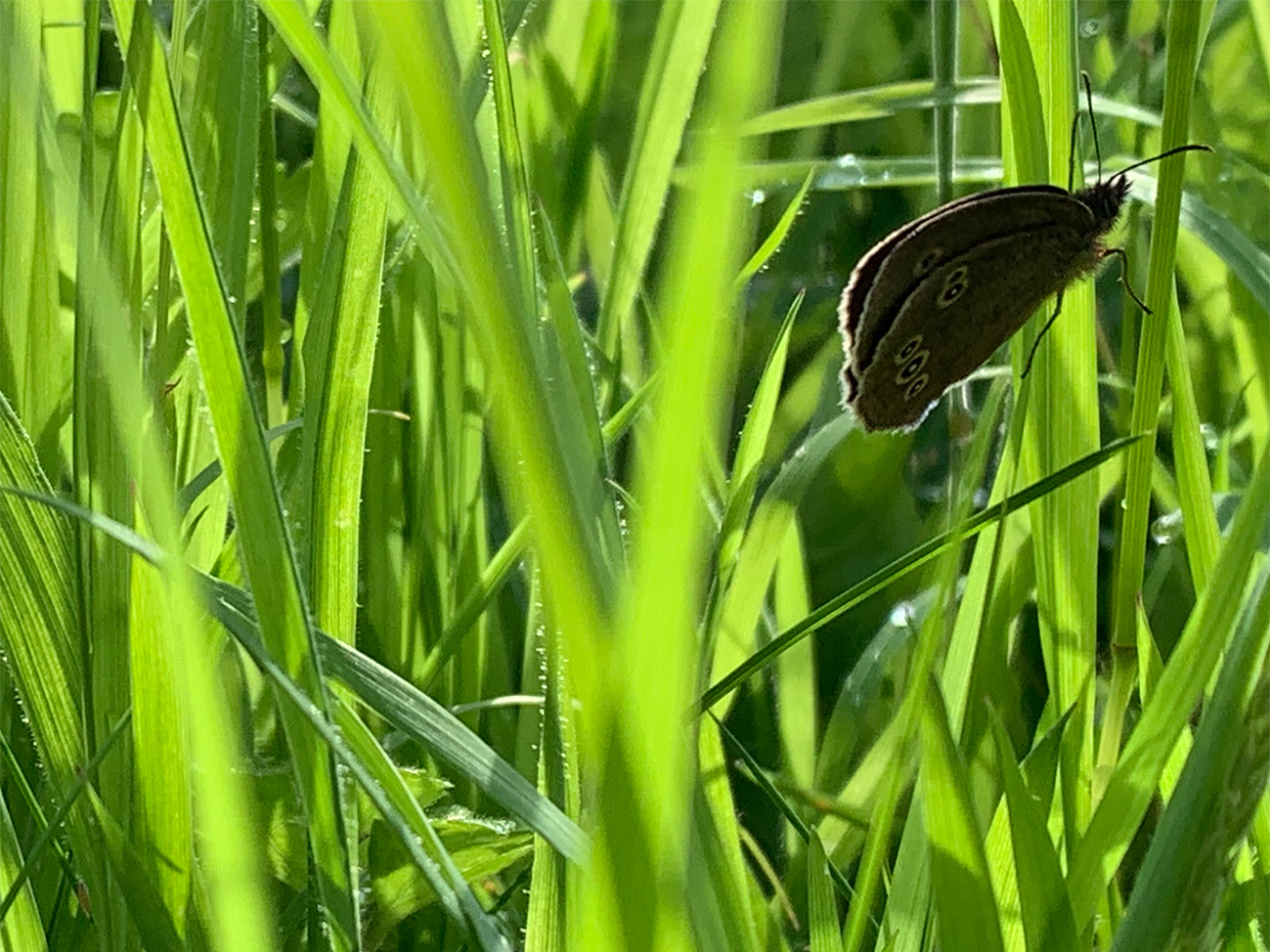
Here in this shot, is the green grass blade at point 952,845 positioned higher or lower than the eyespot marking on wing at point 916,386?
lower

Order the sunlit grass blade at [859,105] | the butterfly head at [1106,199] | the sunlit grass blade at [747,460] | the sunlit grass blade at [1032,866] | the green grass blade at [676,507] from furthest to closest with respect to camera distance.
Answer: the sunlit grass blade at [859,105] < the butterfly head at [1106,199] < the sunlit grass blade at [747,460] < the sunlit grass blade at [1032,866] < the green grass blade at [676,507]

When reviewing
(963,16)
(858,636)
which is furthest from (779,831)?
(963,16)

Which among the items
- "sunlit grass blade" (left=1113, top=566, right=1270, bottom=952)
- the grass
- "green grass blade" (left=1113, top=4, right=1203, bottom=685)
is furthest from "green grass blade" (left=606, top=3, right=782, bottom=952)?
"green grass blade" (left=1113, top=4, right=1203, bottom=685)

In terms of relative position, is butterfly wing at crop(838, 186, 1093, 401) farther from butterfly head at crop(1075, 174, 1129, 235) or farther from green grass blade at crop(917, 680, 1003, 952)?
green grass blade at crop(917, 680, 1003, 952)

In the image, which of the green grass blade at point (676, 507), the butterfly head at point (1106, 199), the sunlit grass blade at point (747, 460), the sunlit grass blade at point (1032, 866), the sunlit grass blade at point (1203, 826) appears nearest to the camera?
the green grass blade at point (676, 507)

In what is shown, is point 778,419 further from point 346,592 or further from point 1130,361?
point 346,592

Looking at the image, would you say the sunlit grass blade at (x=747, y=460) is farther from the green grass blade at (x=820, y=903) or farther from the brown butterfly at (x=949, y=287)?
the green grass blade at (x=820, y=903)

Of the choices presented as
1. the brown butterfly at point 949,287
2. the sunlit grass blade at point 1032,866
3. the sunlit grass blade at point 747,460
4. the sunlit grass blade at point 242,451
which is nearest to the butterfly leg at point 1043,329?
the brown butterfly at point 949,287

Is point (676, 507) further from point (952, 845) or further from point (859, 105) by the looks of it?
point (859, 105)

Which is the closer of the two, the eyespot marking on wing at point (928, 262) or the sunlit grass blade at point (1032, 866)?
the sunlit grass blade at point (1032, 866)
